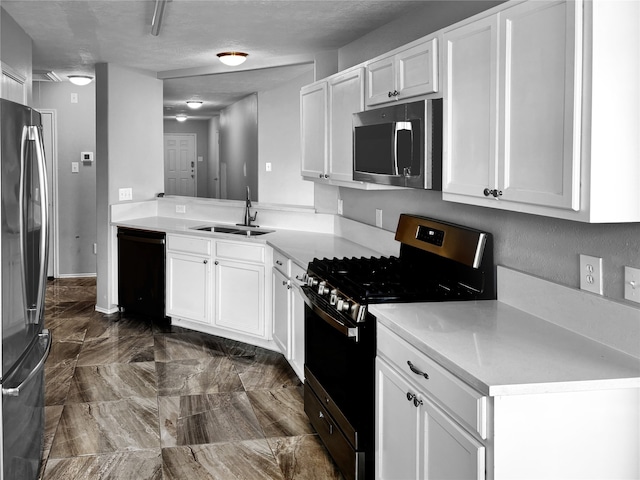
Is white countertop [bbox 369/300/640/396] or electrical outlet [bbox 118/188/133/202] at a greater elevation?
electrical outlet [bbox 118/188/133/202]

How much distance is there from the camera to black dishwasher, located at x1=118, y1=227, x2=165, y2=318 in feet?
17.6

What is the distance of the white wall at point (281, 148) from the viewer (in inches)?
304

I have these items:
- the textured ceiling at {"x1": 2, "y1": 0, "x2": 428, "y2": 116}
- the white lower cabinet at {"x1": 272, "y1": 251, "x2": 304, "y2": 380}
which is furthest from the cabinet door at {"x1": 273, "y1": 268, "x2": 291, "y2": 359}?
the textured ceiling at {"x1": 2, "y1": 0, "x2": 428, "y2": 116}

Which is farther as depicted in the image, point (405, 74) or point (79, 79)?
point (79, 79)

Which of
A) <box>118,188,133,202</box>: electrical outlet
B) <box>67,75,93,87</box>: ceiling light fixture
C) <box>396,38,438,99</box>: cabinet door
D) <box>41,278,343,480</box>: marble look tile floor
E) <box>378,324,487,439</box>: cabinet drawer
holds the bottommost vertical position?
<box>41,278,343,480</box>: marble look tile floor

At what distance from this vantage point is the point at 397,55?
2.95m

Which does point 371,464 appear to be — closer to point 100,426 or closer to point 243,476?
point 243,476

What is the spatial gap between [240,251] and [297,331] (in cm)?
102

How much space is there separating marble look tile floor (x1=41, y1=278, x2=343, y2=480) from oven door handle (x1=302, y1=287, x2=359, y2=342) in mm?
694

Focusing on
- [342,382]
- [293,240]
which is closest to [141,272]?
[293,240]

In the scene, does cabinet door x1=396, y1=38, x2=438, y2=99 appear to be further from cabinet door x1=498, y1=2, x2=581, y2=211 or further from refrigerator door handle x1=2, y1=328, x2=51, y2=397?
refrigerator door handle x1=2, y1=328, x2=51, y2=397

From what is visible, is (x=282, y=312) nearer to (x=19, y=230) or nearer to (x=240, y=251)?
(x=240, y=251)

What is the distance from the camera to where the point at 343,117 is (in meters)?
3.72

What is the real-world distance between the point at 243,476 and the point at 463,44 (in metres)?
2.05
